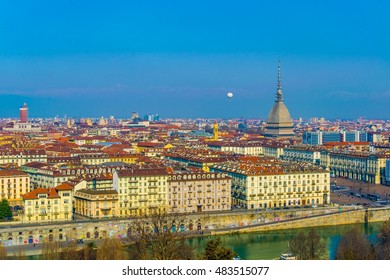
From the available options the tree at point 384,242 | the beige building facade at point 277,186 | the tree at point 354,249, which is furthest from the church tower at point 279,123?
the tree at point 354,249

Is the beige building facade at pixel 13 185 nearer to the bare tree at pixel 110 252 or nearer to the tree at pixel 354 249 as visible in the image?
the bare tree at pixel 110 252

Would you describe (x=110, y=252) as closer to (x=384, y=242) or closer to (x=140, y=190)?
(x=384, y=242)

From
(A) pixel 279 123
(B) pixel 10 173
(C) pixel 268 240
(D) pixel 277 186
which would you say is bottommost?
(C) pixel 268 240

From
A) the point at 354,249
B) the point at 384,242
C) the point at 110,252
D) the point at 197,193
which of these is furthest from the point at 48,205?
the point at 354,249

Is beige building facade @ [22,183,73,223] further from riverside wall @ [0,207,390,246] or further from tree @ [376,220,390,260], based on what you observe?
tree @ [376,220,390,260]

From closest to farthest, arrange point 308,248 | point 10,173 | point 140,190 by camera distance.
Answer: point 308,248
point 140,190
point 10,173
